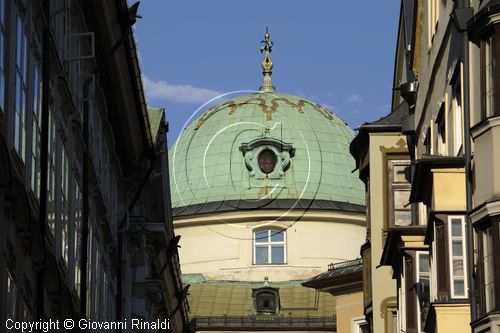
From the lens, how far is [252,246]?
103562 millimetres

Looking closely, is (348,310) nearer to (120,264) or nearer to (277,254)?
(120,264)

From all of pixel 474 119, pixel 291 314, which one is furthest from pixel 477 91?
pixel 291 314

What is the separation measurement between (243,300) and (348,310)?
4142cm

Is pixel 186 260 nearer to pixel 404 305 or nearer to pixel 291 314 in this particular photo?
pixel 291 314

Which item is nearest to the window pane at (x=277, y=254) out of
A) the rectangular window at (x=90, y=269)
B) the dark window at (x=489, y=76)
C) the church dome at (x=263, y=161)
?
the church dome at (x=263, y=161)

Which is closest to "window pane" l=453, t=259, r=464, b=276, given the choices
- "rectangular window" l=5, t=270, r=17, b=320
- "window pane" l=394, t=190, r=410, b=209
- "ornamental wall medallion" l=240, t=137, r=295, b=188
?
"rectangular window" l=5, t=270, r=17, b=320

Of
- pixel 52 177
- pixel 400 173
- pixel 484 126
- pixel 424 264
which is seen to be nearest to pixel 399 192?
pixel 400 173

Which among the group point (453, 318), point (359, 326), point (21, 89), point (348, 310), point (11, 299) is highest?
point (348, 310)

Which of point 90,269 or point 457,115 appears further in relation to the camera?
point 90,269

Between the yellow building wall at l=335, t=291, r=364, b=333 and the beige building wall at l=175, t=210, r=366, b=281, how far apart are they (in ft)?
137

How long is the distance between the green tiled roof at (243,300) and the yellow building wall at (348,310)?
121ft

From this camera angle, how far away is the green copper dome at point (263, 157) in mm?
101938

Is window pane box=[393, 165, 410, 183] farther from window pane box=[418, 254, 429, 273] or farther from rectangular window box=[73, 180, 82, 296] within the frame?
rectangular window box=[73, 180, 82, 296]

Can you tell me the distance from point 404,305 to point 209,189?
66719 mm
